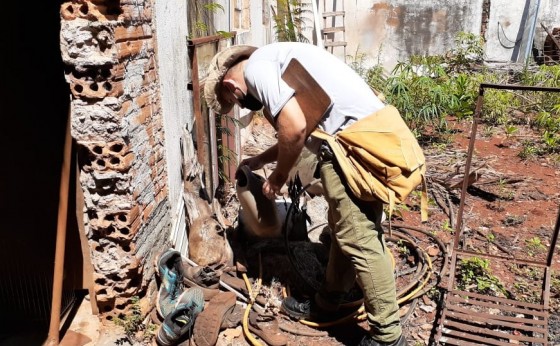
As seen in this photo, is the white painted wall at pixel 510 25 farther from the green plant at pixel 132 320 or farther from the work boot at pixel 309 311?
the green plant at pixel 132 320

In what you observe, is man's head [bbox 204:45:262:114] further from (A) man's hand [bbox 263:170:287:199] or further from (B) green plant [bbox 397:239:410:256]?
(B) green plant [bbox 397:239:410:256]

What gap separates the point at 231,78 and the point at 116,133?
78 cm

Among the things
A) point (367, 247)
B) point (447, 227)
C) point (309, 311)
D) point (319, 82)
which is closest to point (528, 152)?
point (447, 227)

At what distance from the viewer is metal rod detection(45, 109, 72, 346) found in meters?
2.50

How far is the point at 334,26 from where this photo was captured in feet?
39.4

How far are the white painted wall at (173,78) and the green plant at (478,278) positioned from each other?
2.33m

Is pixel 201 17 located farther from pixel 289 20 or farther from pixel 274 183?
pixel 289 20

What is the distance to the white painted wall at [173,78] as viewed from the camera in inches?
127

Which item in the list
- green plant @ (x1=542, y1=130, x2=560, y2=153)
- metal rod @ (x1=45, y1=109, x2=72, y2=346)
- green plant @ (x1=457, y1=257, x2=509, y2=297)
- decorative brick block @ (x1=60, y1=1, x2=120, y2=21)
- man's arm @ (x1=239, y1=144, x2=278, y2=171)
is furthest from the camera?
green plant @ (x1=542, y1=130, x2=560, y2=153)

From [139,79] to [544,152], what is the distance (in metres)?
6.13

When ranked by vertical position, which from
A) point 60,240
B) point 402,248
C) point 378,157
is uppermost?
point 378,157

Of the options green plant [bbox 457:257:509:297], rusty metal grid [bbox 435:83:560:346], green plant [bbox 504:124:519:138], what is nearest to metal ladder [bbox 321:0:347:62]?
green plant [bbox 504:124:519:138]

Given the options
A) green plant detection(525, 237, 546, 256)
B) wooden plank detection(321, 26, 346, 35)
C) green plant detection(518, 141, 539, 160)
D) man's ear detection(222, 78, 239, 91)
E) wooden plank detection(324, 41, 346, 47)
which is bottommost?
green plant detection(525, 237, 546, 256)

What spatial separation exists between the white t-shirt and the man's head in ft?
0.38
